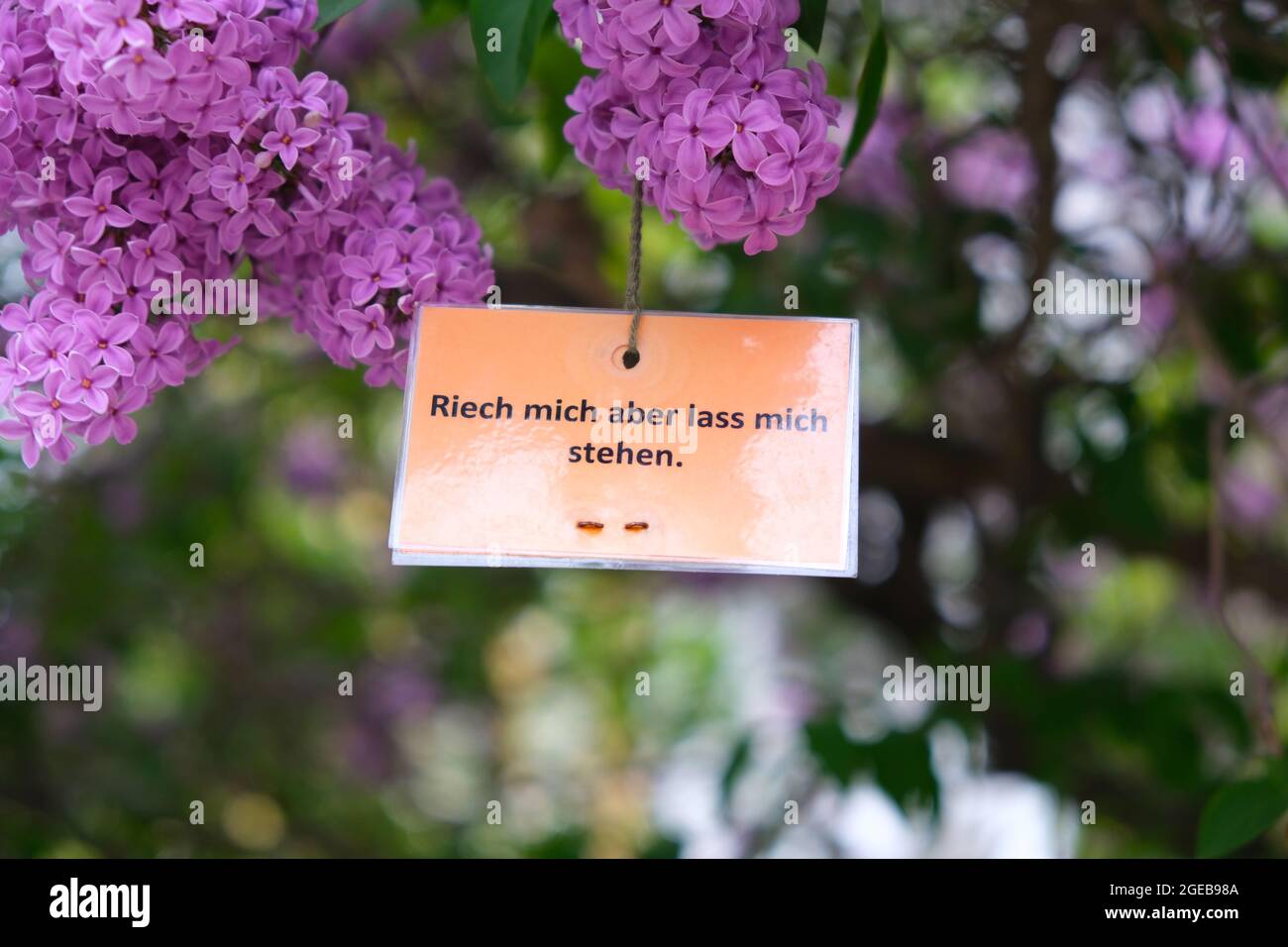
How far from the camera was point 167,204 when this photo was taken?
2.22ft

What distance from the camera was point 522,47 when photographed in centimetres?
69

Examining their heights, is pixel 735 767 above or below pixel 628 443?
below

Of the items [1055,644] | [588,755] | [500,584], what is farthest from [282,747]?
[1055,644]

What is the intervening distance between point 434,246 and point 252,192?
0.11 meters

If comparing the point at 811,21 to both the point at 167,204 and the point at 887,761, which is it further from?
the point at 887,761

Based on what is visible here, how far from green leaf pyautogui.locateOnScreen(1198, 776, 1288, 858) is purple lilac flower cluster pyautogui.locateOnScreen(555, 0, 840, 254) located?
517 mm

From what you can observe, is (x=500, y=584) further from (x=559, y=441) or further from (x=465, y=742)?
(x=559, y=441)

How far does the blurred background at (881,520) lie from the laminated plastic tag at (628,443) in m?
0.38

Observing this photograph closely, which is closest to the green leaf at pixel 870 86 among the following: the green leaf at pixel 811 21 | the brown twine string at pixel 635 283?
the green leaf at pixel 811 21

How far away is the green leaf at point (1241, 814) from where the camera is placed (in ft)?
2.66

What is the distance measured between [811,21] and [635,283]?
7.3 inches

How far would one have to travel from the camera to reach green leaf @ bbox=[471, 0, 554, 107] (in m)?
0.67

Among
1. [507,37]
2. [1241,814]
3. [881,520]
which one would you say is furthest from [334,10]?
[881,520]

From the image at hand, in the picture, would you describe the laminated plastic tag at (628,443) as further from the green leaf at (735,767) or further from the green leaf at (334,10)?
the green leaf at (735,767)
